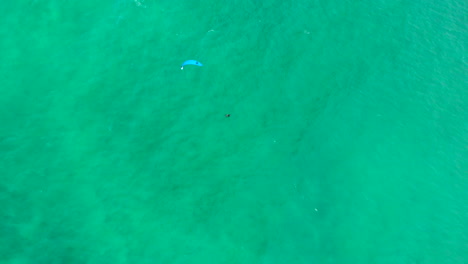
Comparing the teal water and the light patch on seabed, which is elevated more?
the light patch on seabed

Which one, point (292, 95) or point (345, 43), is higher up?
point (345, 43)

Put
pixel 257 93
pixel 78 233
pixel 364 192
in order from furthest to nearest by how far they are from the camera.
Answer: pixel 257 93
pixel 364 192
pixel 78 233

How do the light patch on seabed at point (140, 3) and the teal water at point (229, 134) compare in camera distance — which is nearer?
the teal water at point (229, 134)

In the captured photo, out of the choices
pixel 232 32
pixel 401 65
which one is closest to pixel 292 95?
pixel 232 32

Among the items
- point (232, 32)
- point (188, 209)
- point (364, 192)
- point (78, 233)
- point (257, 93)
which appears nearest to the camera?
point (78, 233)

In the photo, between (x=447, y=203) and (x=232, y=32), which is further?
(x=232, y=32)

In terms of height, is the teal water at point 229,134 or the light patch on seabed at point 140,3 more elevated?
the light patch on seabed at point 140,3

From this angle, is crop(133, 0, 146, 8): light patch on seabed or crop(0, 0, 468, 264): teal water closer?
crop(0, 0, 468, 264): teal water

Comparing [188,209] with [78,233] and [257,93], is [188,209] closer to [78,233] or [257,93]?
[78,233]
